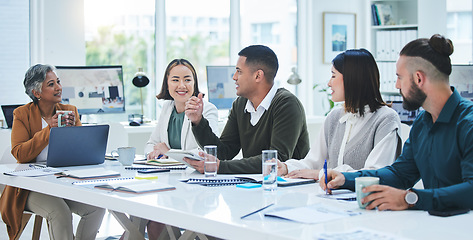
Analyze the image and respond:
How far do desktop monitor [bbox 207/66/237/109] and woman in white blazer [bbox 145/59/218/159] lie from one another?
190 cm

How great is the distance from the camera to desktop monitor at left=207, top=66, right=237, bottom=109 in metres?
5.75

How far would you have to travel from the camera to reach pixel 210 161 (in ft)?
8.14

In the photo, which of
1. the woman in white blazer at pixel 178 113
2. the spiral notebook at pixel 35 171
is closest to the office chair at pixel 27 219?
the spiral notebook at pixel 35 171

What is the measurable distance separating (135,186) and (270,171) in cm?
50

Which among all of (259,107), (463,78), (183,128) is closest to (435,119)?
(259,107)

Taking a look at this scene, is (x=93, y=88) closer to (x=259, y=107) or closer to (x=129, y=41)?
(x=129, y=41)

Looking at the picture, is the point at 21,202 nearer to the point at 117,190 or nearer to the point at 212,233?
the point at 117,190

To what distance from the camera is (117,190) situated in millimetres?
2223

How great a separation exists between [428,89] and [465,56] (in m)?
9.04

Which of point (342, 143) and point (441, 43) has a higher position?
point (441, 43)

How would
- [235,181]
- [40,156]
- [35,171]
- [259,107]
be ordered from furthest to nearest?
[40,156] < [259,107] < [35,171] < [235,181]

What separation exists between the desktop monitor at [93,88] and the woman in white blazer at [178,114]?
158 cm

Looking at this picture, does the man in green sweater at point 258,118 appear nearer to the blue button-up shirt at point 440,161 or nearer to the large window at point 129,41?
the blue button-up shirt at point 440,161

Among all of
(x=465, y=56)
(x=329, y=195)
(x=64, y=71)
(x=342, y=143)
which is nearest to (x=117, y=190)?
(x=329, y=195)
